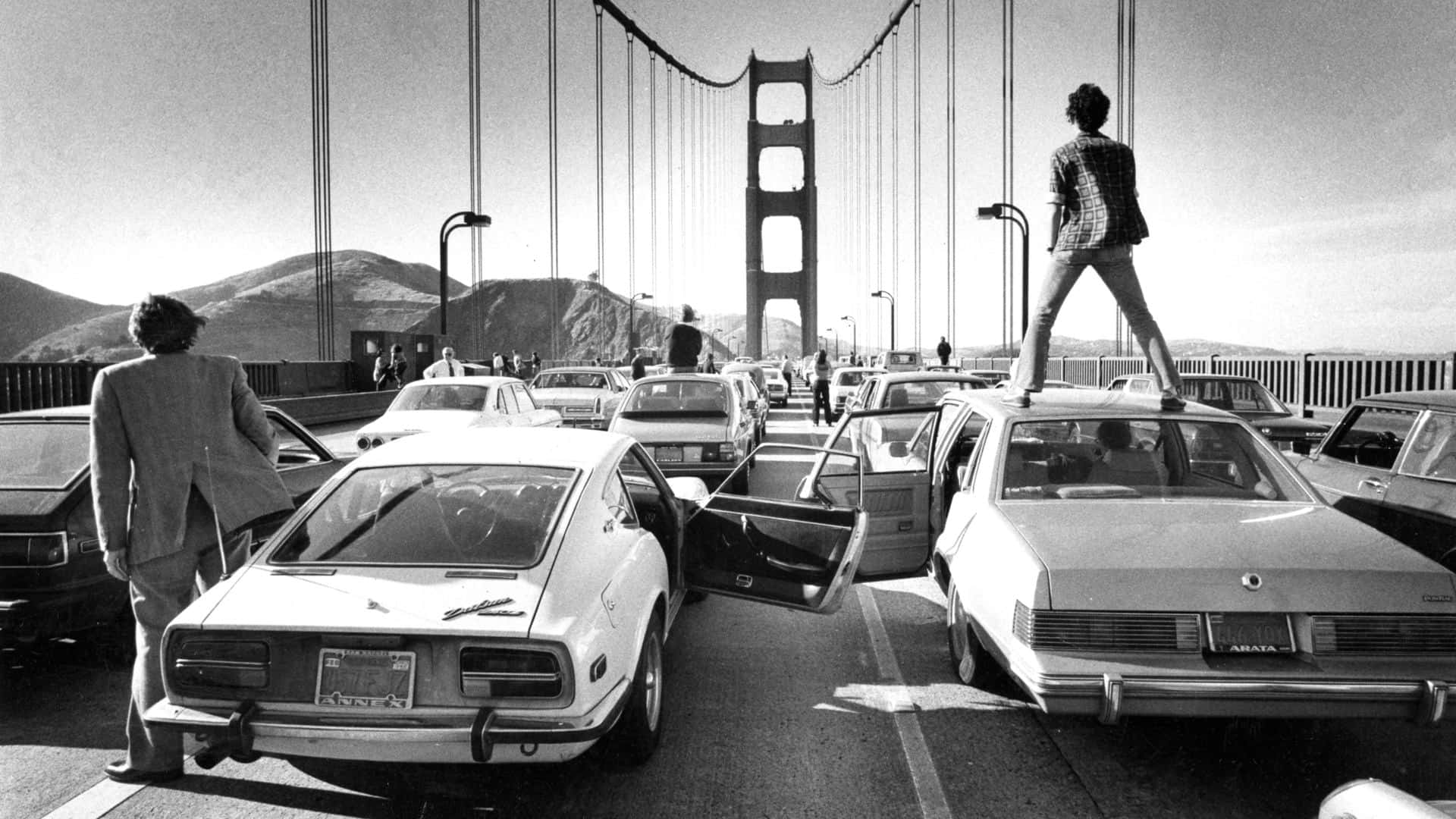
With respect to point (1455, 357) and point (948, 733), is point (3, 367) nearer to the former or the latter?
point (948, 733)

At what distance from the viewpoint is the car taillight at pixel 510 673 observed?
315cm

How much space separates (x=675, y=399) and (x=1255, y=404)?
7.39m

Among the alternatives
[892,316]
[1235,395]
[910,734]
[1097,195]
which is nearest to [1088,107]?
[1097,195]

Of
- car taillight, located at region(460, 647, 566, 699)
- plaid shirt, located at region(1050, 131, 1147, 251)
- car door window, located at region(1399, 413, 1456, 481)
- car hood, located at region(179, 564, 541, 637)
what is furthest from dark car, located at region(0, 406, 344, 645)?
car door window, located at region(1399, 413, 1456, 481)

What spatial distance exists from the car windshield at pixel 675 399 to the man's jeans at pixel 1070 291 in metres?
5.70

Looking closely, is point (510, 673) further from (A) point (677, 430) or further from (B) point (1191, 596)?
(A) point (677, 430)

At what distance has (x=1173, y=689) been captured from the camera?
343cm

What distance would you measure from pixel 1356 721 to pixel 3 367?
18.0 meters

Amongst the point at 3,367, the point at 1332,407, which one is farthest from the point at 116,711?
the point at 1332,407

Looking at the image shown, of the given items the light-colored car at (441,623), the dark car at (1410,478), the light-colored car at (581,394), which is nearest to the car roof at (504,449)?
the light-colored car at (441,623)

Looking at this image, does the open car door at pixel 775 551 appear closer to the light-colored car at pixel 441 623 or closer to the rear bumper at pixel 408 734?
the light-colored car at pixel 441 623

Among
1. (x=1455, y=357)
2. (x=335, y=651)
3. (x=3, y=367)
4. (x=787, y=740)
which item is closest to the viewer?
(x=335, y=651)

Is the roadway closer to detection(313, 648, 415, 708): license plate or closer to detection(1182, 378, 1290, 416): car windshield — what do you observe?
detection(313, 648, 415, 708): license plate

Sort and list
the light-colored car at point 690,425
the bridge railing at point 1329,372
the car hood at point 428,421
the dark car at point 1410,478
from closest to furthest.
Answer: the dark car at point 1410,478
the light-colored car at point 690,425
the car hood at point 428,421
the bridge railing at point 1329,372
